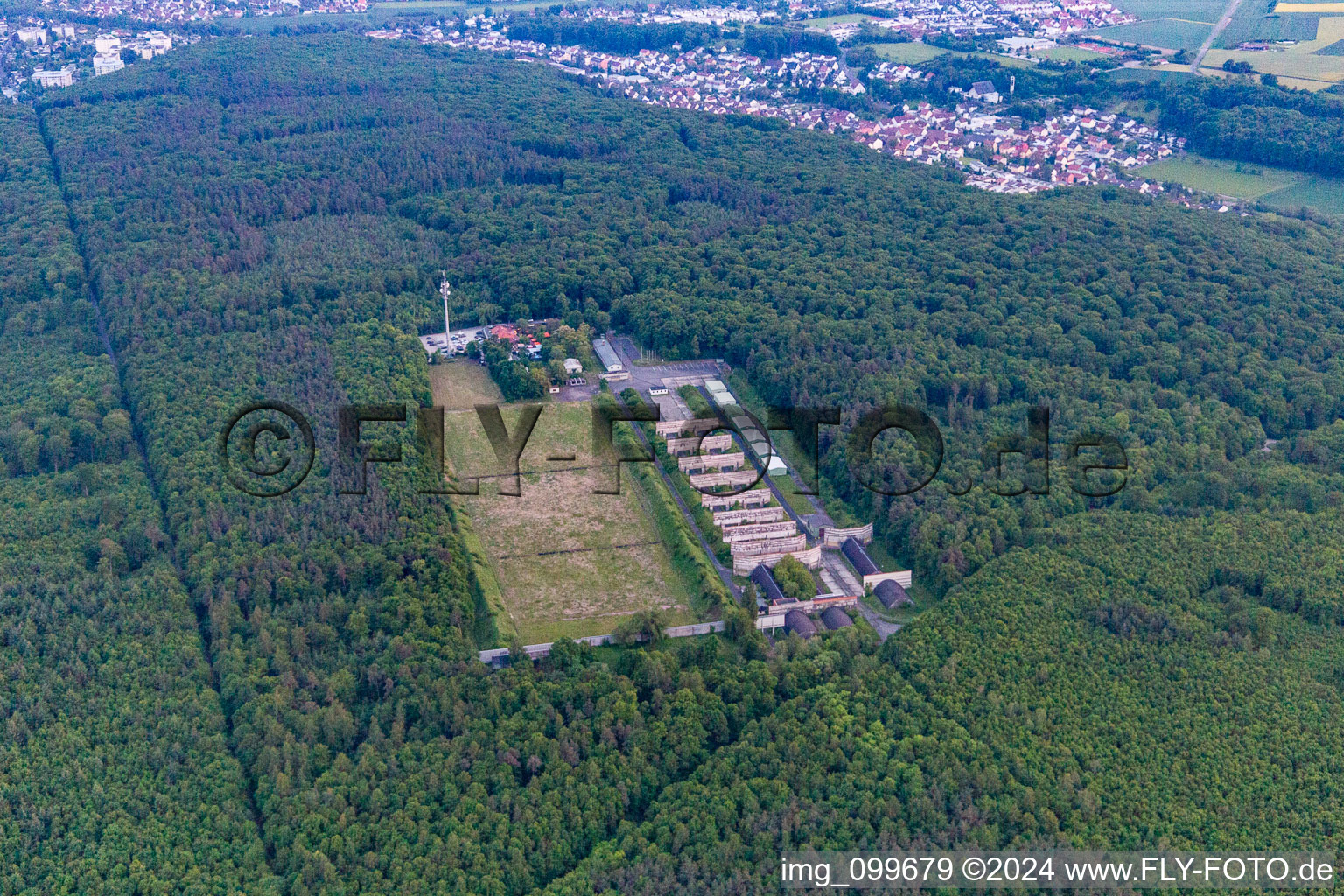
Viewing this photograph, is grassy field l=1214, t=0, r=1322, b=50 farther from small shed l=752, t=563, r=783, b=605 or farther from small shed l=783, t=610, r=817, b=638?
small shed l=783, t=610, r=817, b=638

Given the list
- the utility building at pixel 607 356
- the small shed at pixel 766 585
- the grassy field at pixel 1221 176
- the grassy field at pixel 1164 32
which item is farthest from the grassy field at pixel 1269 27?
the small shed at pixel 766 585

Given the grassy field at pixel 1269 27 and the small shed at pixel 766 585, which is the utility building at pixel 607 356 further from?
the grassy field at pixel 1269 27

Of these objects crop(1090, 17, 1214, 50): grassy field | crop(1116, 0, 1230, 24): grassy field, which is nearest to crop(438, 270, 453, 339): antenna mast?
crop(1090, 17, 1214, 50): grassy field

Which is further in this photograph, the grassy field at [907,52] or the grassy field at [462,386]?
the grassy field at [907,52]

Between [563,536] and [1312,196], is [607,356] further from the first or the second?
[1312,196]

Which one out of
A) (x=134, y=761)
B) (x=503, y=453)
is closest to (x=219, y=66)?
(x=503, y=453)
